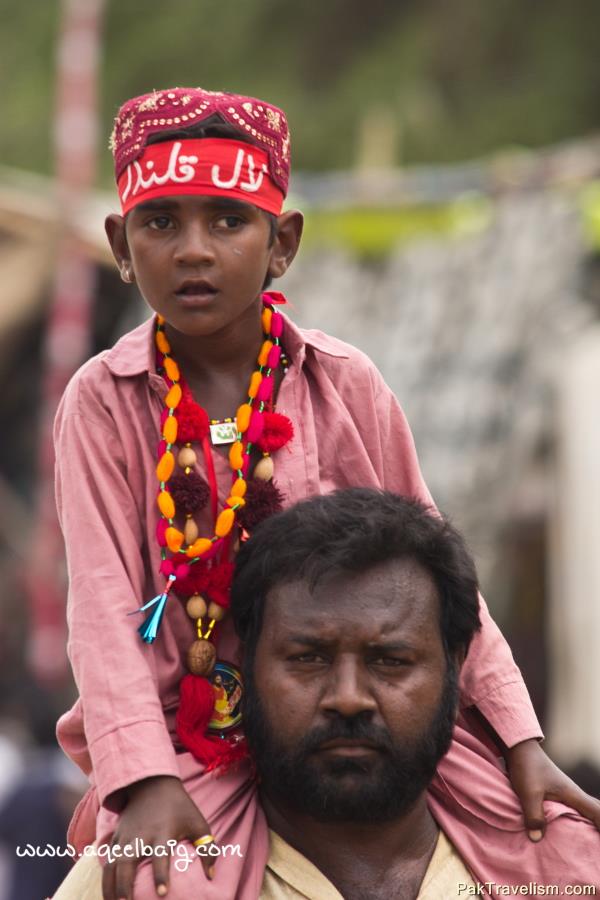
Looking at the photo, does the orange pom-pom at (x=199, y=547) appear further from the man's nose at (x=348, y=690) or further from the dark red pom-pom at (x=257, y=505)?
the man's nose at (x=348, y=690)

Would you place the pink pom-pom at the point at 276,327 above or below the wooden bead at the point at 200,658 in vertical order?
above

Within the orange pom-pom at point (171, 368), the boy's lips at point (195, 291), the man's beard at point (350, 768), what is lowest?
the man's beard at point (350, 768)

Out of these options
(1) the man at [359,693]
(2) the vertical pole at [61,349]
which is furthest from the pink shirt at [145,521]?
(2) the vertical pole at [61,349]

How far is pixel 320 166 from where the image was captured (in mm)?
16656

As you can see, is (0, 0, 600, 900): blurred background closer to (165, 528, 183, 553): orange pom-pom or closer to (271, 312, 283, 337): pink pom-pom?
(271, 312, 283, 337): pink pom-pom

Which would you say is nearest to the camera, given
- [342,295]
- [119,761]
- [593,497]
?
[119,761]

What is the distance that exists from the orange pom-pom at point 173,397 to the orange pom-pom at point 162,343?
105mm

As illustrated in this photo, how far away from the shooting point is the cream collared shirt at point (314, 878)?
307 centimetres

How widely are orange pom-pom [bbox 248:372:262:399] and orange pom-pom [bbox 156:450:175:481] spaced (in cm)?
23

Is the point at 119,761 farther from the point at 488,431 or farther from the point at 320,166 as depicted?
the point at 320,166

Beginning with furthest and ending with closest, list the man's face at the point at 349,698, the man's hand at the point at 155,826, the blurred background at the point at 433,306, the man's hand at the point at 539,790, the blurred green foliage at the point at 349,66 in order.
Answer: the blurred green foliage at the point at 349,66 < the blurred background at the point at 433,306 < the man's hand at the point at 539,790 < the man's face at the point at 349,698 < the man's hand at the point at 155,826

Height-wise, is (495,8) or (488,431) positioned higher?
(495,8)

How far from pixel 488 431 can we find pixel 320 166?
27.7 ft

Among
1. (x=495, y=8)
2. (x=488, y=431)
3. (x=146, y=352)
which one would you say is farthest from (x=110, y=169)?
(x=146, y=352)
